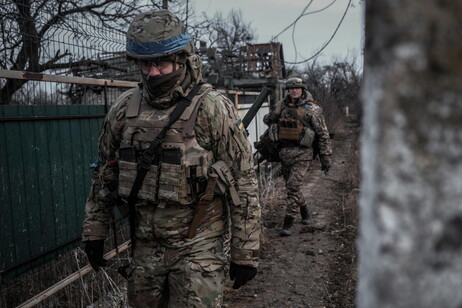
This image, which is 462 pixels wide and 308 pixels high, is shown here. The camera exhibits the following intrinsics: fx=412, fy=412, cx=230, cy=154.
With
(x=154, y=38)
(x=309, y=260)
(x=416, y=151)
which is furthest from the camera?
(x=309, y=260)

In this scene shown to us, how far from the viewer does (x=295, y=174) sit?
18.3 feet

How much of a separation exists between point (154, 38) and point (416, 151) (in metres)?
1.96

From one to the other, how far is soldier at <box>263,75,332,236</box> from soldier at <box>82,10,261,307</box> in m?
3.34

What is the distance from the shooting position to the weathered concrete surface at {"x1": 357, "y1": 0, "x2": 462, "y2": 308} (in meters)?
0.34

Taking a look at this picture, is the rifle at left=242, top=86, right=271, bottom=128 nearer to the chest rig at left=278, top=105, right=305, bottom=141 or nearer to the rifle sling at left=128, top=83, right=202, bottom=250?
the rifle sling at left=128, top=83, right=202, bottom=250

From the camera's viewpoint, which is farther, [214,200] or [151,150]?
[214,200]

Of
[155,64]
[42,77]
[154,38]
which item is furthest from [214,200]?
[42,77]

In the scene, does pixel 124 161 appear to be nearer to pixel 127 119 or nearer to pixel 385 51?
pixel 127 119

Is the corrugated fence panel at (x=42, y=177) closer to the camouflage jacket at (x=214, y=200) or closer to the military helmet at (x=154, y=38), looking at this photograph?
the camouflage jacket at (x=214, y=200)

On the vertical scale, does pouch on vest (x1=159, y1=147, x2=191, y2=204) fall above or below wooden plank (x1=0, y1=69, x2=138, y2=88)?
below

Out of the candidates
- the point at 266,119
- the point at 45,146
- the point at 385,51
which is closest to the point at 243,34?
the point at 266,119

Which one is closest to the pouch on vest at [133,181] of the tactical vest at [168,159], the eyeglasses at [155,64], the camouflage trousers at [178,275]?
the tactical vest at [168,159]

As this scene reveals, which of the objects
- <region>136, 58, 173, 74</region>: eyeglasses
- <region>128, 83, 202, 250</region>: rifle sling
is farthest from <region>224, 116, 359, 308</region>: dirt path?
<region>136, 58, 173, 74</region>: eyeglasses

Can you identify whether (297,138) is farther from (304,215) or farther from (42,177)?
(42,177)
